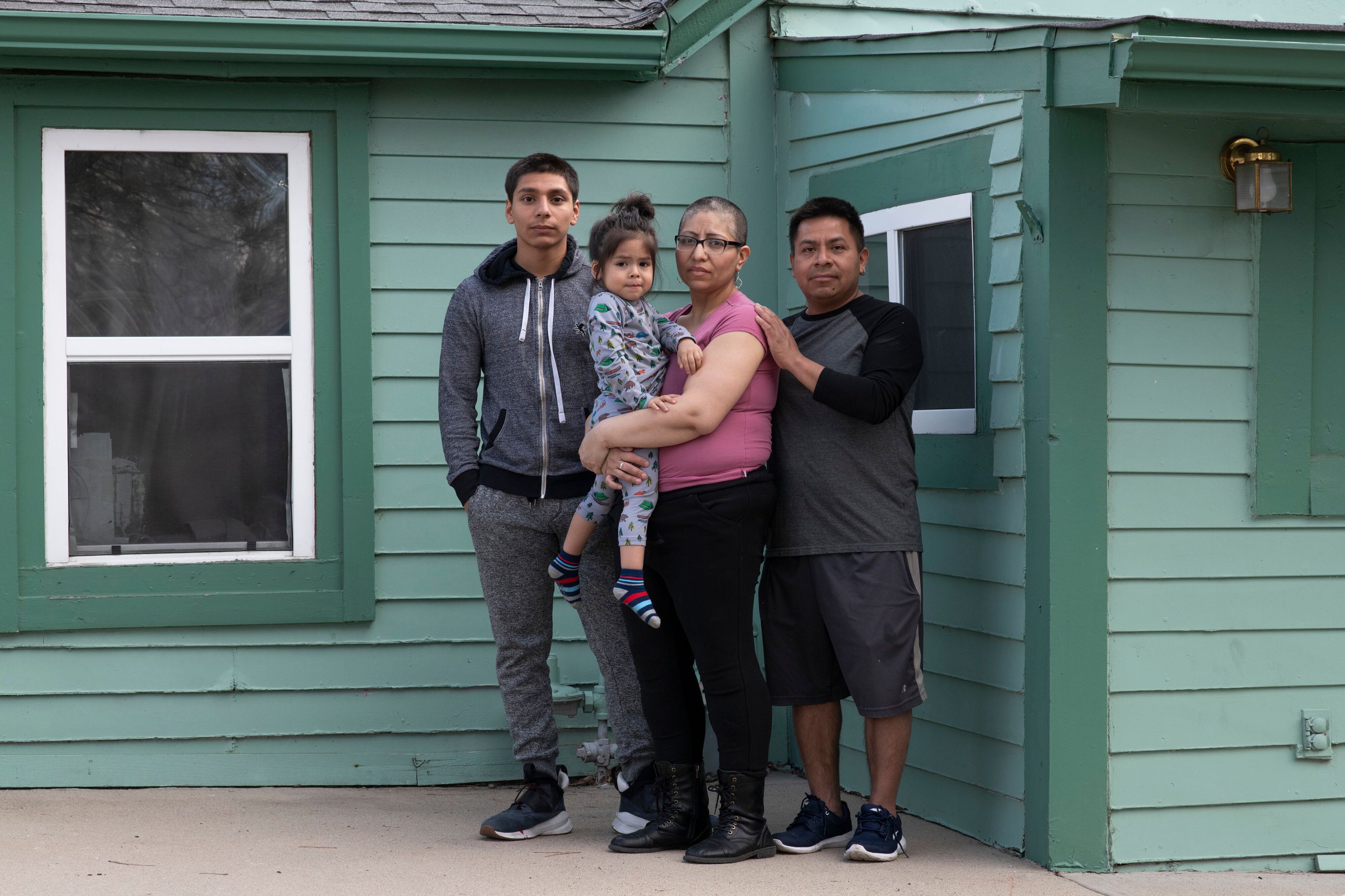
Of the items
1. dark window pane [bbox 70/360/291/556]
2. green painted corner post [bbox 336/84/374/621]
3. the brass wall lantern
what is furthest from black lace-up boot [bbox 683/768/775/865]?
the brass wall lantern

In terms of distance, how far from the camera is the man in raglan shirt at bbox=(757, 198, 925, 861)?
3.44 meters

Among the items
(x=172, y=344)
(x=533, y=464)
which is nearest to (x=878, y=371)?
(x=533, y=464)

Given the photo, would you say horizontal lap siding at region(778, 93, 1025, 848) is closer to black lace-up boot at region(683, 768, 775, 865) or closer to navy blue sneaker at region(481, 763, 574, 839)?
black lace-up boot at region(683, 768, 775, 865)

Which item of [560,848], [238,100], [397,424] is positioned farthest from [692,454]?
[238,100]

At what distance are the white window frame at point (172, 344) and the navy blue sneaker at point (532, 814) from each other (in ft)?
4.07

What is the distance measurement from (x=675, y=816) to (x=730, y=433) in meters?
1.05

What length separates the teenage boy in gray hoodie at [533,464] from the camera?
3.59 m

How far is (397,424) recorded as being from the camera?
4.49 m

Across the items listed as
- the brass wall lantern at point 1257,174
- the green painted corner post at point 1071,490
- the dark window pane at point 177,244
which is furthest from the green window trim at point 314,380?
the brass wall lantern at point 1257,174

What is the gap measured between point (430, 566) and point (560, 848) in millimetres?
1255

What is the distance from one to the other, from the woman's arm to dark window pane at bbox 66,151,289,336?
168 cm

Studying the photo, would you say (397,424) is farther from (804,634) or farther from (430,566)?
(804,634)

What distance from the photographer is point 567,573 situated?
3.57 metres

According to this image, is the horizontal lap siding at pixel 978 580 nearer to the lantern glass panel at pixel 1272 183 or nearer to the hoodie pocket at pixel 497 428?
the lantern glass panel at pixel 1272 183
